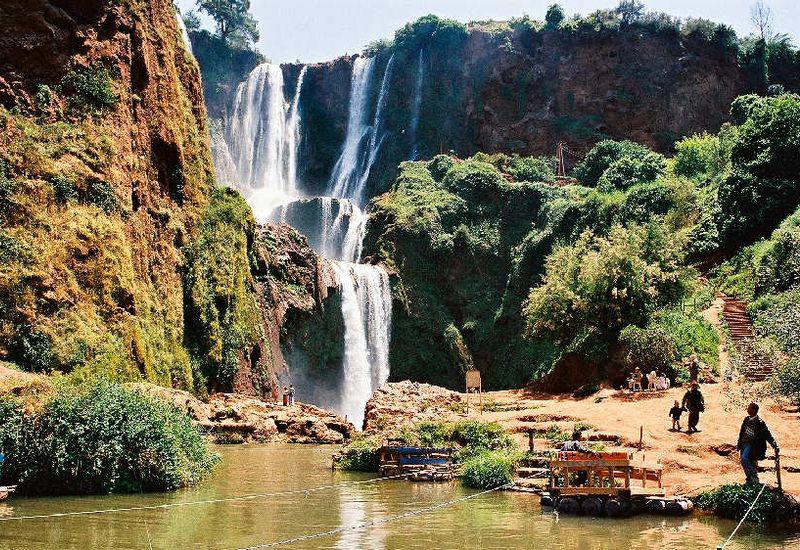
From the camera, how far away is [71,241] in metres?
23.5

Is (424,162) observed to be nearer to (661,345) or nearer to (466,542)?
(661,345)

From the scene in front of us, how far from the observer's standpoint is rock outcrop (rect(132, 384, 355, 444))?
26938 mm

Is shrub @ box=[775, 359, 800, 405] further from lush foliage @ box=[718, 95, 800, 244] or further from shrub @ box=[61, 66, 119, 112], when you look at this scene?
lush foliage @ box=[718, 95, 800, 244]

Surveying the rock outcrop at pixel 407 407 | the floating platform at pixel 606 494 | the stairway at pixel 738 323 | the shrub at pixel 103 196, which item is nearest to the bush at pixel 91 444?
the floating platform at pixel 606 494

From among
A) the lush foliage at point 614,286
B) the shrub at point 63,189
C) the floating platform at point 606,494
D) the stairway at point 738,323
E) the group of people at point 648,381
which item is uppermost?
the shrub at point 63,189

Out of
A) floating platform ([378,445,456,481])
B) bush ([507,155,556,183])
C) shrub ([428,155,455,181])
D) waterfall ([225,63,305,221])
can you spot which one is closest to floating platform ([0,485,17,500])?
floating platform ([378,445,456,481])

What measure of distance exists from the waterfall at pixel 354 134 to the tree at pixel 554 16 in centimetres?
1565

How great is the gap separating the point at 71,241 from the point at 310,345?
73.7ft

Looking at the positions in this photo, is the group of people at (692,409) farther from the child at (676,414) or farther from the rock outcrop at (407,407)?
the rock outcrop at (407,407)

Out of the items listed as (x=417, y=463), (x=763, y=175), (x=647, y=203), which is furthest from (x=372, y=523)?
(x=647, y=203)

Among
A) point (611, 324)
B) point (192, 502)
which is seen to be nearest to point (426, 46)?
point (611, 324)

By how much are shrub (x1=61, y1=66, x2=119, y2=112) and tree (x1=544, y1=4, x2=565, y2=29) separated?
4632cm

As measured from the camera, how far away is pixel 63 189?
966 inches

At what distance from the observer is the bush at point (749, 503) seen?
12.4 m
